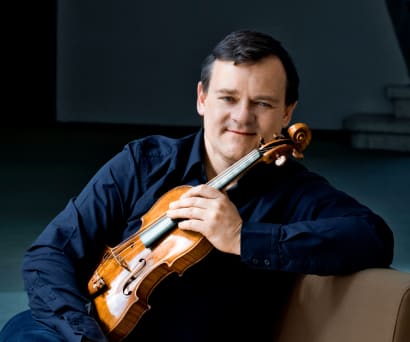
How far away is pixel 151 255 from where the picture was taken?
1.85 metres

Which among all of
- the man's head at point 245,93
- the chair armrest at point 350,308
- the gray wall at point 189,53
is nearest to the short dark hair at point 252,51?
the man's head at point 245,93

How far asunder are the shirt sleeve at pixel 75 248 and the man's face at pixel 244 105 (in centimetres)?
23

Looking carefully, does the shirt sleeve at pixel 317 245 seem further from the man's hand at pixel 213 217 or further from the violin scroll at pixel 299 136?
the violin scroll at pixel 299 136

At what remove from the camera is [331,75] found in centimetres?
805

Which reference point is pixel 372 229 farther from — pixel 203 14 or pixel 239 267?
pixel 203 14

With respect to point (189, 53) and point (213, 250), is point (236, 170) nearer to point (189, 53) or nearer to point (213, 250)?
point (213, 250)

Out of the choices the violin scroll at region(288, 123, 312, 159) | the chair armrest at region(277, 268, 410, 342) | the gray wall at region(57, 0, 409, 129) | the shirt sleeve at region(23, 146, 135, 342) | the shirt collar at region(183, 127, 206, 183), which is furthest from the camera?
the gray wall at region(57, 0, 409, 129)

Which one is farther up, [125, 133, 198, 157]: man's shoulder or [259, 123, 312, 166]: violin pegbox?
[259, 123, 312, 166]: violin pegbox

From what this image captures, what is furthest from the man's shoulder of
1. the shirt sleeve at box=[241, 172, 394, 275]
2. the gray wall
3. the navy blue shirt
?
the gray wall

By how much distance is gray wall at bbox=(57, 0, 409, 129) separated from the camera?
798 cm

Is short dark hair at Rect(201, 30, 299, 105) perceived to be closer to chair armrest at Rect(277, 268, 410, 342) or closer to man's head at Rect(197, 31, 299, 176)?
man's head at Rect(197, 31, 299, 176)

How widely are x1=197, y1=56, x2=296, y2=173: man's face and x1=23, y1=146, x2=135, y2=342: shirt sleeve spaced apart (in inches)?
9.0

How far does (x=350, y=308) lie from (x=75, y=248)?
1.92 feet

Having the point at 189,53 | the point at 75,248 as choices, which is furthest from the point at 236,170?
the point at 189,53
